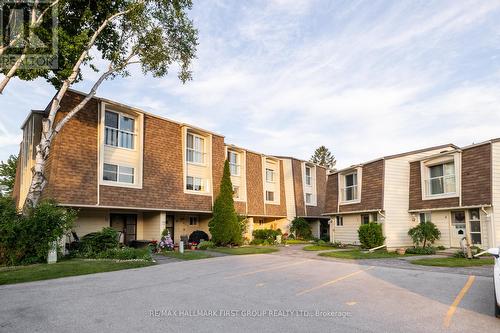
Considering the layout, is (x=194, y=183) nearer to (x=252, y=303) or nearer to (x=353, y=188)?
(x=353, y=188)

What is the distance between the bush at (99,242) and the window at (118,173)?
3159mm

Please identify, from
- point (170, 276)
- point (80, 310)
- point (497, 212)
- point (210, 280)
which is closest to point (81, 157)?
point (170, 276)

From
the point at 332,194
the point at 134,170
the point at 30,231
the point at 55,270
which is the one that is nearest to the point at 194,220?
the point at 134,170

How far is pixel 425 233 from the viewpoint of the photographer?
20.4 m

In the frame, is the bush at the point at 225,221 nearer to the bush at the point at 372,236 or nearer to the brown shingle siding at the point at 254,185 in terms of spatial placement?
the brown shingle siding at the point at 254,185

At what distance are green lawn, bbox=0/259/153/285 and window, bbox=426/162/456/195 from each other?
17425 millimetres

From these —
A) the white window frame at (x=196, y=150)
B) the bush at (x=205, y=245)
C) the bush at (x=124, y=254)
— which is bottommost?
the bush at (x=205, y=245)

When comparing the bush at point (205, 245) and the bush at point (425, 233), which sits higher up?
the bush at point (425, 233)

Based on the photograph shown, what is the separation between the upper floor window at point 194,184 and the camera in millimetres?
24953

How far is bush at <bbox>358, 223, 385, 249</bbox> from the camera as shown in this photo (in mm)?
21750

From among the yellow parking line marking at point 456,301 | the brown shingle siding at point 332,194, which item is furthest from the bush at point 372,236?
the yellow parking line marking at point 456,301

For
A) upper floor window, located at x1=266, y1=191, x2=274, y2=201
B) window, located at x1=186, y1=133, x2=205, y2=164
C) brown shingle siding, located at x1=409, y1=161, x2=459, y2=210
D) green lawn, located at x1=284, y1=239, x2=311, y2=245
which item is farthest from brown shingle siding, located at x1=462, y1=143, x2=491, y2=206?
upper floor window, located at x1=266, y1=191, x2=274, y2=201

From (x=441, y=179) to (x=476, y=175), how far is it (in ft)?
8.19

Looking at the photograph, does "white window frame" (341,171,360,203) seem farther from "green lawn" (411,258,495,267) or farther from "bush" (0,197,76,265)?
"bush" (0,197,76,265)
